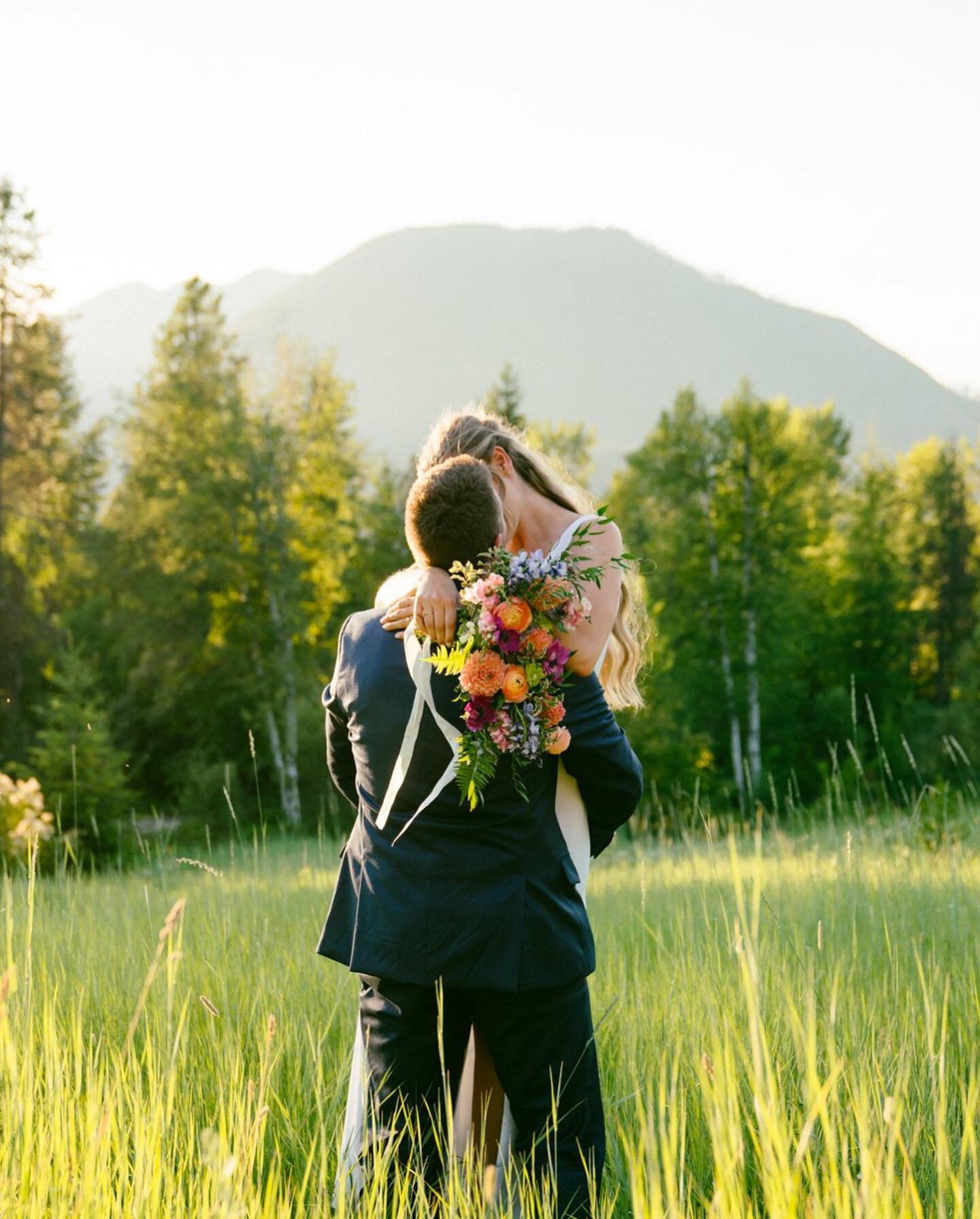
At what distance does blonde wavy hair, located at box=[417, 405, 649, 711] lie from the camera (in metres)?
3.12

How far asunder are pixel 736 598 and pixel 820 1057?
2839 centimetres

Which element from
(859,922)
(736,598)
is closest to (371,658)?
(859,922)

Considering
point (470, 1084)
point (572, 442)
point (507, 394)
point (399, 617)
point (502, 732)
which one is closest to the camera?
point (502, 732)

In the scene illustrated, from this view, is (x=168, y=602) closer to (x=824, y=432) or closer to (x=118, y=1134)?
(x=118, y=1134)

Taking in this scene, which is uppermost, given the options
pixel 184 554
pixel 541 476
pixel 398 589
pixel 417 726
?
pixel 184 554

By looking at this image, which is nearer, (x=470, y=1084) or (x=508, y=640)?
(x=508, y=640)

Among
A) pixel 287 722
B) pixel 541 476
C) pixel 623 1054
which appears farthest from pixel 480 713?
pixel 287 722

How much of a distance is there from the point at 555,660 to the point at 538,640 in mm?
81

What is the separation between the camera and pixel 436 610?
2.39 metres

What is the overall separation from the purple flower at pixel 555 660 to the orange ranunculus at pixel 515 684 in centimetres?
9

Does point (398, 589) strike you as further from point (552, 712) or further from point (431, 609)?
point (552, 712)

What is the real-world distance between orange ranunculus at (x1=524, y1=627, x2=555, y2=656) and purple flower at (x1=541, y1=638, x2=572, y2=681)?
22 mm

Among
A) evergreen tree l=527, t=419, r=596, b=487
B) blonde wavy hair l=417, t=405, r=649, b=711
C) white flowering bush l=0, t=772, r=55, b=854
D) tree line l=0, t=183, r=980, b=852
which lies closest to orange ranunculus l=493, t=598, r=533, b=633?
blonde wavy hair l=417, t=405, r=649, b=711

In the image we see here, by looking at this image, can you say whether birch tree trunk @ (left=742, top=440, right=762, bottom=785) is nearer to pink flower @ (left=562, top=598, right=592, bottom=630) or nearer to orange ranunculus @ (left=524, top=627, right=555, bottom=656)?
pink flower @ (left=562, top=598, right=592, bottom=630)
